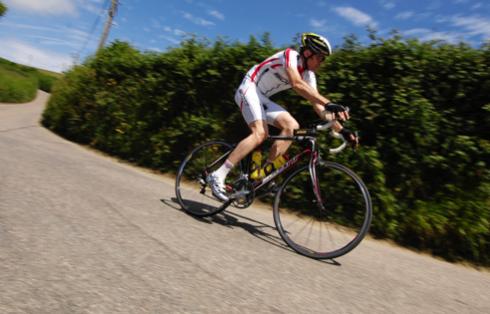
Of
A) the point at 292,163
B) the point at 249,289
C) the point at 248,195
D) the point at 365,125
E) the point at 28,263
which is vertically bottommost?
the point at 28,263

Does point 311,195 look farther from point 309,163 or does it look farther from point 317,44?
point 317,44

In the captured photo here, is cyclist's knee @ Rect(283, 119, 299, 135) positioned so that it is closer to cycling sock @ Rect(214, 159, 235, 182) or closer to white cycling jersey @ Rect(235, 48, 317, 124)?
white cycling jersey @ Rect(235, 48, 317, 124)

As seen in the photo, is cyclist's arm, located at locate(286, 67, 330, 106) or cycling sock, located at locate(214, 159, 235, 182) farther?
cycling sock, located at locate(214, 159, 235, 182)

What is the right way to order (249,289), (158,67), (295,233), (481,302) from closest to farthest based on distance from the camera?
(249,289) → (481,302) → (295,233) → (158,67)

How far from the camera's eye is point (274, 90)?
13.2 feet

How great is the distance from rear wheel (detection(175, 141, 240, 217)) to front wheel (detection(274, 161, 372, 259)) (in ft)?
2.83

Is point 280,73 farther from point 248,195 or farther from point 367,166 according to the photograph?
point 367,166

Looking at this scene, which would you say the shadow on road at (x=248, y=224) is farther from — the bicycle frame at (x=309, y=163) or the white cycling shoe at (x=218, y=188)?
the bicycle frame at (x=309, y=163)

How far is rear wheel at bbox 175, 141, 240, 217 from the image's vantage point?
428 centimetres

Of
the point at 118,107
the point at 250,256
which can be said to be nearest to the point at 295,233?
the point at 250,256

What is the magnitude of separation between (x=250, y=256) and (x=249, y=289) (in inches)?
26.1

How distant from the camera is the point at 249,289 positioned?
8.05ft

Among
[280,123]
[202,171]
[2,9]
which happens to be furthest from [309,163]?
[2,9]

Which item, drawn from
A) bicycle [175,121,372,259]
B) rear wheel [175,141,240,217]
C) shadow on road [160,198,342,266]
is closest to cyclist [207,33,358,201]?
bicycle [175,121,372,259]
